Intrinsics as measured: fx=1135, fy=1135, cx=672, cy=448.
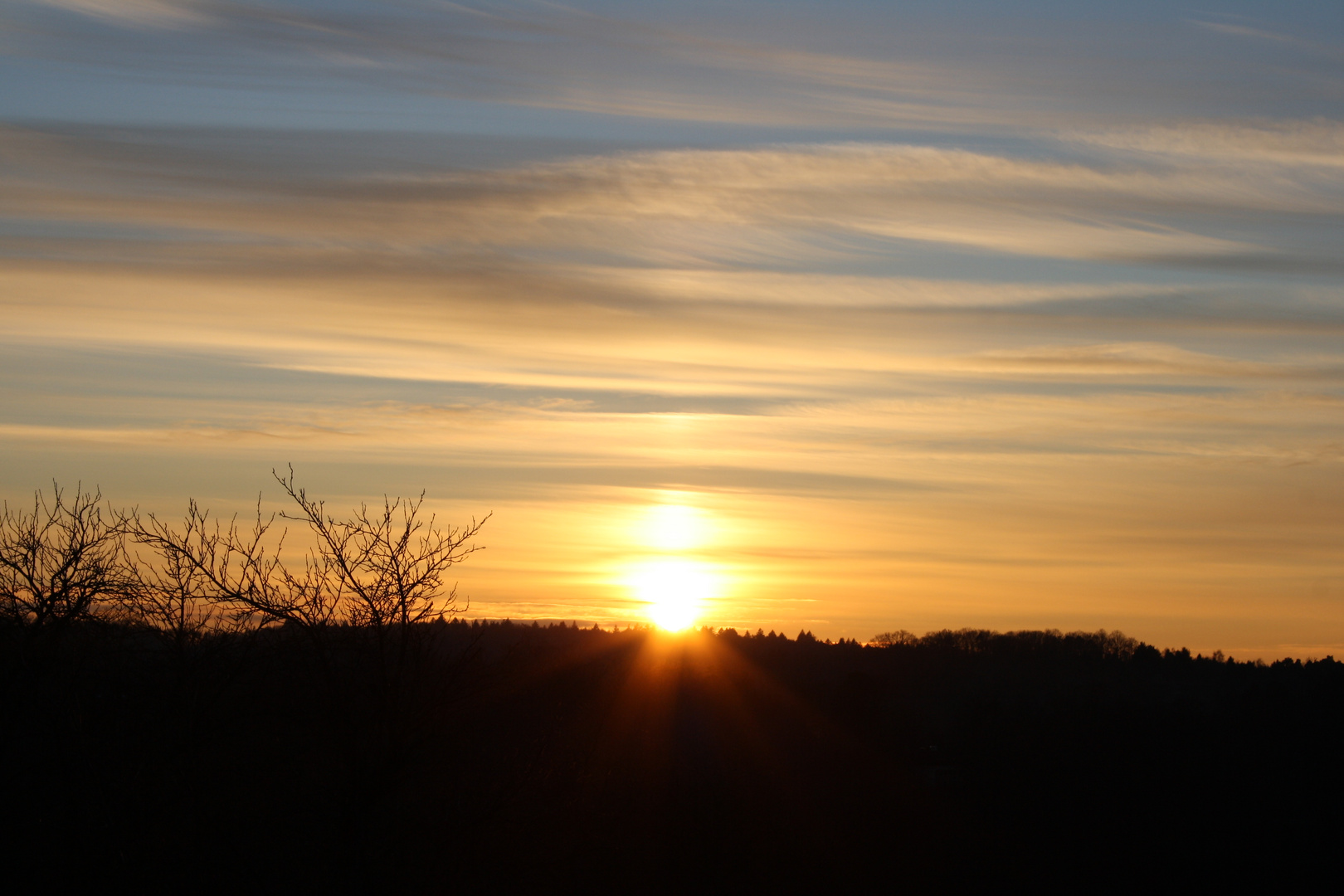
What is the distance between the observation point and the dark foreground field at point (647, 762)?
A: 49.1 ft

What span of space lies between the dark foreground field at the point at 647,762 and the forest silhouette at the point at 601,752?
9 cm

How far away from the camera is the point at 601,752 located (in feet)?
199

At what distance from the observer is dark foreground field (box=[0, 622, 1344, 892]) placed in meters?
15.0

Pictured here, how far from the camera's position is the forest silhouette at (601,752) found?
591 inches

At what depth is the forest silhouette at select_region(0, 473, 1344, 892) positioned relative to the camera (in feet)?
49.3

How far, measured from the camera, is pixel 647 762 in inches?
2736

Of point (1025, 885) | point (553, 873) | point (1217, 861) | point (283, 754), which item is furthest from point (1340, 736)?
point (283, 754)

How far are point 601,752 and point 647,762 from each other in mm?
9709

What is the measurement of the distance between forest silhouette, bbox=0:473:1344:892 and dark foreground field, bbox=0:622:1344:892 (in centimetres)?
9

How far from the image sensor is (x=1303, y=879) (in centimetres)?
5766

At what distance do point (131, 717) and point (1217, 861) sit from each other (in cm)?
5992

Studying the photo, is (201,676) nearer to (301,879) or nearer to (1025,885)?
(301,879)

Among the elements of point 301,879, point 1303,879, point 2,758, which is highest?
point 2,758

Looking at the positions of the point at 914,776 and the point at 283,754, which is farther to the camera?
the point at 914,776
